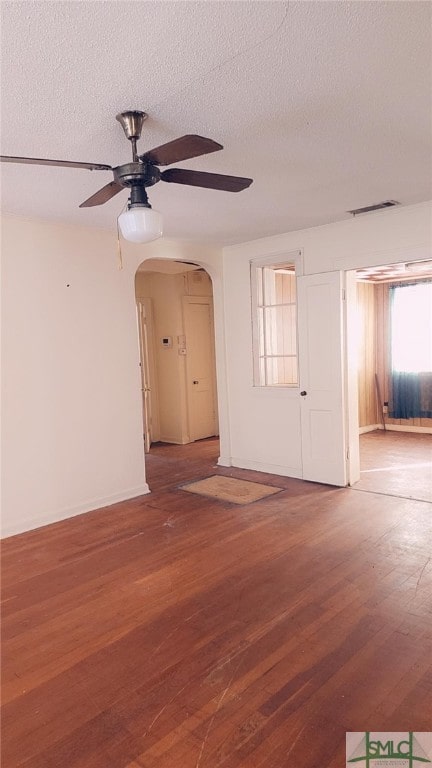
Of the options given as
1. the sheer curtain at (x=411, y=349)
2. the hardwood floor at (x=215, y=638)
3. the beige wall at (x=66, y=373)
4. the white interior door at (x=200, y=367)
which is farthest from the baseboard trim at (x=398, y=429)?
the beige wall at (x=66, y=373)

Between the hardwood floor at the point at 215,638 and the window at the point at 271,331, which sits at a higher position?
the window at the point at 271,331

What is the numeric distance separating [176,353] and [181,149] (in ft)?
17.5

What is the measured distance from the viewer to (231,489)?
196 inches

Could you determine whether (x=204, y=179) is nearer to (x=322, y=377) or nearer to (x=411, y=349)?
(x=322, y=377)

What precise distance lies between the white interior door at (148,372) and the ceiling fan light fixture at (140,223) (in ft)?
15.4

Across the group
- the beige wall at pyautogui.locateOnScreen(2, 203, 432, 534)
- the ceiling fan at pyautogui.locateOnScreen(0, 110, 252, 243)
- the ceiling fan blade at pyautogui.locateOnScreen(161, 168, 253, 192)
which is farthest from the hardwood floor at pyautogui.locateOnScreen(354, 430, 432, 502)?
the ceiling fan at pyautogui.locateOnScreen(0, 110, 252, 243)

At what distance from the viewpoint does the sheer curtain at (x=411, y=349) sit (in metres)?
7.39

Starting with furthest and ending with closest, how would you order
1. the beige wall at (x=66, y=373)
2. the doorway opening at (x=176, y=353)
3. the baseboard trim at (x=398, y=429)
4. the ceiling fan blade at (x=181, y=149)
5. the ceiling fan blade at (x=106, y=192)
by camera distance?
the baseboard trim at (x=398, y=429) < the doorway opening at (x=176, y=353) < the beige wall at (x=66, y=373) < the ceiling fan blade at (x=106, y=192) < the ceiling fan blade at (x=181, y=149)

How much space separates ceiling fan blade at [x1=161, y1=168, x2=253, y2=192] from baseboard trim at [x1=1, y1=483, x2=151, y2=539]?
3.10 metres

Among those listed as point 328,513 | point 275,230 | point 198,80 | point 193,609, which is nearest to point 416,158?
point 198,80

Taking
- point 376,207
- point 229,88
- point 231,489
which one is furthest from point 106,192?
point 231,489

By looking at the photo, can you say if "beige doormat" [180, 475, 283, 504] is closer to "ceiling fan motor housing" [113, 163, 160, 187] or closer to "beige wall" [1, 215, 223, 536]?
"beige wall" [1, 215, 223, 536]

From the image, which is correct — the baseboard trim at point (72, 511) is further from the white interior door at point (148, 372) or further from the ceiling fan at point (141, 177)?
the ceiling fan at point (141, 177)

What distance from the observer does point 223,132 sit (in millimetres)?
2613
